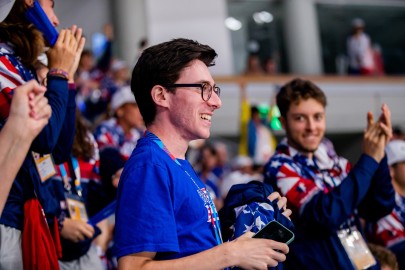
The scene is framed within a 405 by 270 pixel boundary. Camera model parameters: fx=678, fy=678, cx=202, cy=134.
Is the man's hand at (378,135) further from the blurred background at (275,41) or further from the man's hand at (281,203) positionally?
the blurred background at (275,41)

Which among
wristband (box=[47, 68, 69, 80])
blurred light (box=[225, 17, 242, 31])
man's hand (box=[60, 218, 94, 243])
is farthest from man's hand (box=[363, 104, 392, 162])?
blurred light (box=[225, 17, 242, 31])

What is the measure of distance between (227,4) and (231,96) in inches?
116

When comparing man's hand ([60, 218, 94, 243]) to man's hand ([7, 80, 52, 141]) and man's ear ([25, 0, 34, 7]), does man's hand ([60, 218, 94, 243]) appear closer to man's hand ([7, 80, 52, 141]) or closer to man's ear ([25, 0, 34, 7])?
man's ear ([25, 0, 34, 7])

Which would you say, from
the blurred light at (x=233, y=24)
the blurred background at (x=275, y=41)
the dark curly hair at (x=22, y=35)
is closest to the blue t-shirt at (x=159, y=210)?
the dark curly hair at (x=22, y=35)

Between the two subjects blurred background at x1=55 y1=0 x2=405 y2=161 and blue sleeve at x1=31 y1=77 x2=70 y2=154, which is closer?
blue sleeve at x1=31 y1=77 x2=70 y2=154

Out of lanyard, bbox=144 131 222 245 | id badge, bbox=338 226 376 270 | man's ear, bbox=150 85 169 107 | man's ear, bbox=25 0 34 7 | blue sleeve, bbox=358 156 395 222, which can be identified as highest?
man's ear, bbox=25 0 34 7

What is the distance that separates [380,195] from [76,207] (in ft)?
5.49

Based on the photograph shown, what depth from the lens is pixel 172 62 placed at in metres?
2.60

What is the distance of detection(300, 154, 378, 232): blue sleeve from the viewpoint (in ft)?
11.3

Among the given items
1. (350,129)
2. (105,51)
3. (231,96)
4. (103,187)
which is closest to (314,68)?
(350,129)

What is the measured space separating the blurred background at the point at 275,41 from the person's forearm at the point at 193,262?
8829 mm

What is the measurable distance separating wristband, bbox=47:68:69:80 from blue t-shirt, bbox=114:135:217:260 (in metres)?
0.68

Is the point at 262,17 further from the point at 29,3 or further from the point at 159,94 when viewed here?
the point at 159,94

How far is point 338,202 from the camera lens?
3.46m
